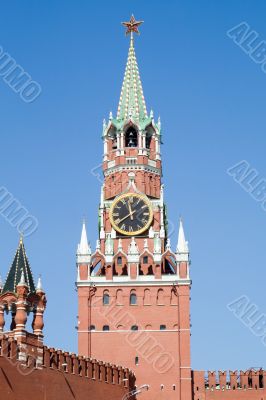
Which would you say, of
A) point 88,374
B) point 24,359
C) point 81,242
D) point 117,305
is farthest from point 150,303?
point 24,359

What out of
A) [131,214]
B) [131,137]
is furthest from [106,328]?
[131,137]

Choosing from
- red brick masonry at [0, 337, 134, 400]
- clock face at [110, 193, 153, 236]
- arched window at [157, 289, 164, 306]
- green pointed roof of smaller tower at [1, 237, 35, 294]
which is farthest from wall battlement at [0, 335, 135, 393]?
clock face at [110, 193, 153, 236]

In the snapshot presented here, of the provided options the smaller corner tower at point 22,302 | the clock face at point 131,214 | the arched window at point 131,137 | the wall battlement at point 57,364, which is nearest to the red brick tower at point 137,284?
the clock face at point 131,214

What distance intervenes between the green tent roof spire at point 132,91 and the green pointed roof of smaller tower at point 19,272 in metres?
28.8

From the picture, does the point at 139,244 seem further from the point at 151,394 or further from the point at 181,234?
the point at 151,394

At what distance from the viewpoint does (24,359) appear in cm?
5522

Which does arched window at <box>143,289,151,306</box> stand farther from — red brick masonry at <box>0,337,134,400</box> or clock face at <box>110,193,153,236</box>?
red brick masonry at <box>0,337,134,400</box>

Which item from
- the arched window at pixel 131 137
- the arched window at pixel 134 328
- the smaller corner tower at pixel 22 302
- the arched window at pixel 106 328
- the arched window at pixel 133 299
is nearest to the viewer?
the smaller corner tower at pixel 22 302

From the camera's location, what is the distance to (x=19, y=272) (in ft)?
198

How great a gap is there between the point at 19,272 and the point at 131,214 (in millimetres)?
24430

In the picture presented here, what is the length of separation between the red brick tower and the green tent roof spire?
6.73ft

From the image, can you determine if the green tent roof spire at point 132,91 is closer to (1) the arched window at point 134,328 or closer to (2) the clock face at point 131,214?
(2) the clock face at point 131,214

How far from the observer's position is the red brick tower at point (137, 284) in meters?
77.9

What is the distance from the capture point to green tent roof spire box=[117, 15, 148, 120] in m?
88.6
